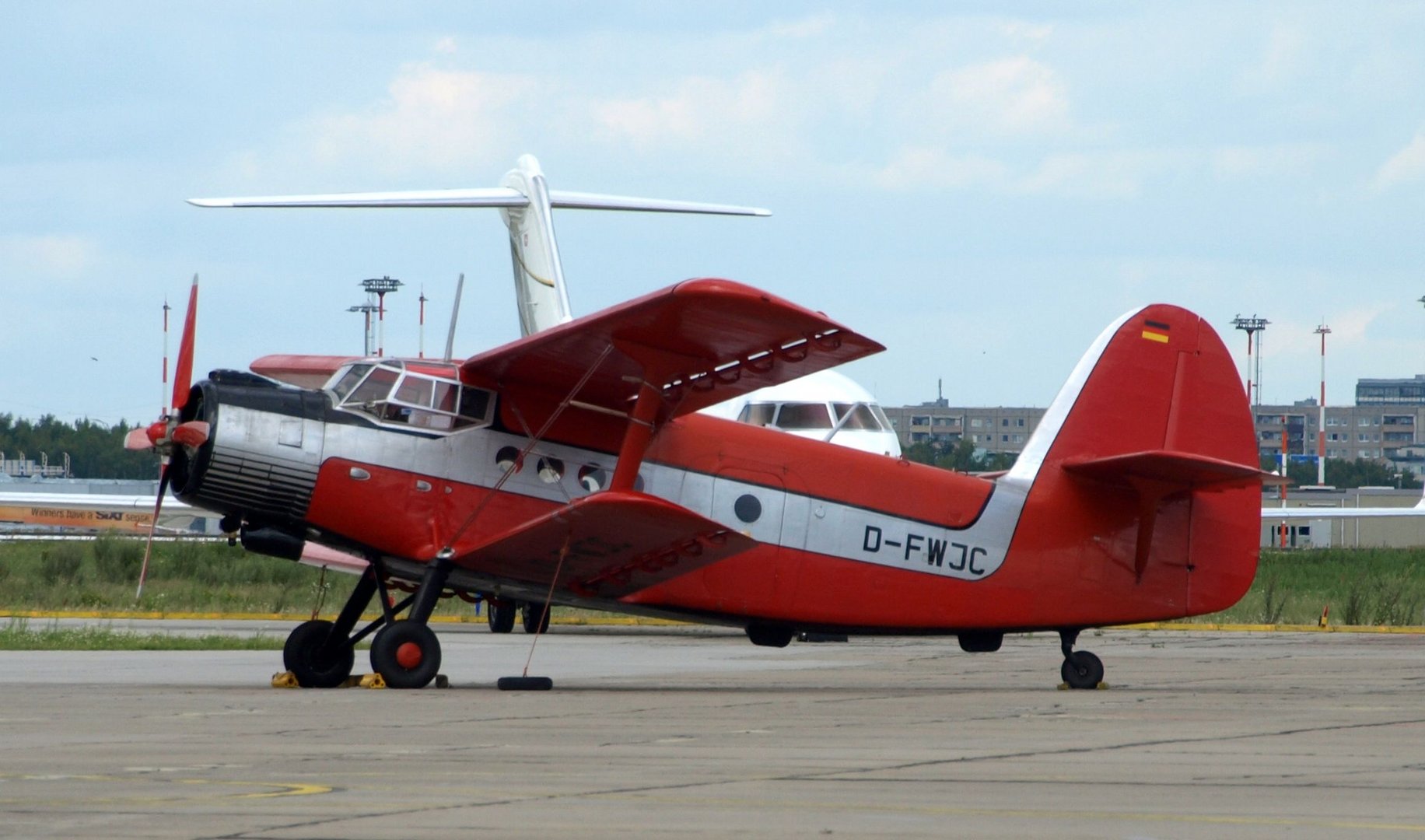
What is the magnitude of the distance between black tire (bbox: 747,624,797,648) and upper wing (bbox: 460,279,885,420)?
2.32 meters

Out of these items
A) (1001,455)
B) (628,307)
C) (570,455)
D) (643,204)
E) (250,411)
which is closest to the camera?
(628,307)

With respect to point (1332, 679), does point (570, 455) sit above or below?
above

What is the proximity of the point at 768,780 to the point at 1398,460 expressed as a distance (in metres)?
190

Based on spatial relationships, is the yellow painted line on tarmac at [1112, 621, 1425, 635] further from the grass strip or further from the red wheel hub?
the red wheel hub

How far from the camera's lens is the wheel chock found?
46.7ft

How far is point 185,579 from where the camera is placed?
39656 mm

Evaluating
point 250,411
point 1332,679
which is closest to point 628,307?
point 250,411

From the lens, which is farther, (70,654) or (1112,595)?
(70,654)

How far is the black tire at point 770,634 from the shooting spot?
15.8 meters

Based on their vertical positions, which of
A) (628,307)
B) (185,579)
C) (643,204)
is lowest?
(185,579)

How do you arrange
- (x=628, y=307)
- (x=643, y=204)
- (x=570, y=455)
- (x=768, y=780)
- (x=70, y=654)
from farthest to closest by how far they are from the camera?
1. (x=643, y=204)
2. (x=70, y=654)
3. (x=570, y=455)
4. (x=628, y=307)
5. (x=768, y=780)

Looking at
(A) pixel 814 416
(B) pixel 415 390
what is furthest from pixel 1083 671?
(A) pixel 814 416

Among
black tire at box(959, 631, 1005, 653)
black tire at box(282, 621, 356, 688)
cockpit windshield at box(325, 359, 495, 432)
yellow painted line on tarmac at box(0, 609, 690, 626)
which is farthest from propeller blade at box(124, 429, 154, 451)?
yellow painted line on tarmac at box(0, 609, 690, 626)

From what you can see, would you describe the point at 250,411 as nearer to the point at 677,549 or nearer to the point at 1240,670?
the point at 677,549
